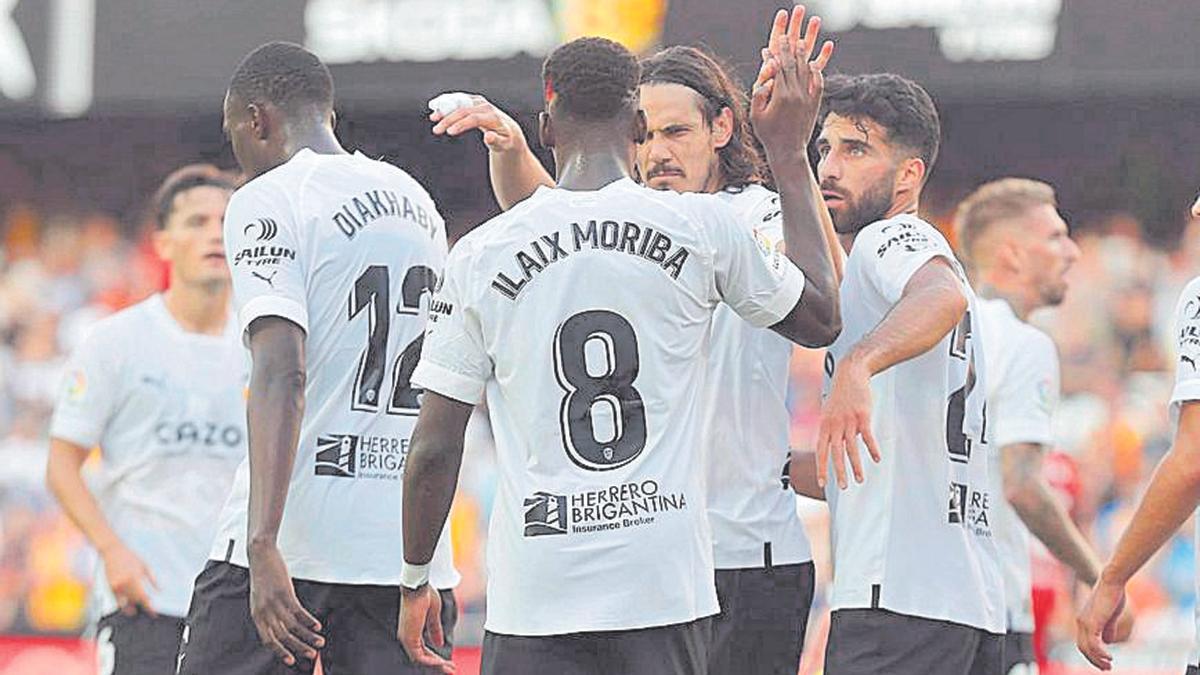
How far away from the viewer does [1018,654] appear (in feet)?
24.6

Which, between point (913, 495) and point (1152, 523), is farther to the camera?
point (913, 495)

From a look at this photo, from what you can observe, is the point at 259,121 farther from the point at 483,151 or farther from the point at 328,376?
the point at 483,151

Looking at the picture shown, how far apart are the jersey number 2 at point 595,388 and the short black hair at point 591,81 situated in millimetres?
502

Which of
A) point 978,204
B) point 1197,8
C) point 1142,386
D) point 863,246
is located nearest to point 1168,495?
point 863,246

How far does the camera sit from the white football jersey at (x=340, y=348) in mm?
5426

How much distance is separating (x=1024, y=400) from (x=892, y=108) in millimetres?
2434

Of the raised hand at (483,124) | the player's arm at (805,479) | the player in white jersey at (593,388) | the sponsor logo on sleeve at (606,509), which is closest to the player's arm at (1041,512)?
the player's arm at (805,479)

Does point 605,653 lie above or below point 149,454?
below

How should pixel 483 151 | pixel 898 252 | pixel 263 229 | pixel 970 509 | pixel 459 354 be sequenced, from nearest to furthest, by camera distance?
1. pixel 459 354
2. pixel 898 252
3. pixel 970 509
4. pixel 263 229
5. pixel 483 151

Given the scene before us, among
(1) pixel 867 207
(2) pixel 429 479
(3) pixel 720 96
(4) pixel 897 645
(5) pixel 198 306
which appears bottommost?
(4) pixel 897 645

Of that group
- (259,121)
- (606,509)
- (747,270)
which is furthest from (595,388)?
(259,121)

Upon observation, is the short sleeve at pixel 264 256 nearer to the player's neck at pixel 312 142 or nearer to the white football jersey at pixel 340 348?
the white football jersey at pixel 340 348

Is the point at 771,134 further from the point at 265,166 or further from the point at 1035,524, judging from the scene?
the point at 1035,524

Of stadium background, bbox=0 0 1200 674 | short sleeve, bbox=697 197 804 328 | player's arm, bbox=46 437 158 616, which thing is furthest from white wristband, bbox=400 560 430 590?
stadium background, bbox=0 0 1200 674
